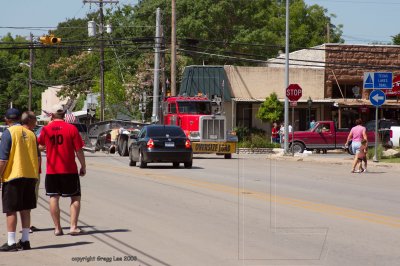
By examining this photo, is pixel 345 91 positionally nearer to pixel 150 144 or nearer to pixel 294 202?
pixel 150 144

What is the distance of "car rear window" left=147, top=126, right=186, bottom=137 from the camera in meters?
30.4

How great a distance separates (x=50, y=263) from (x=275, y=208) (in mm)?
7074

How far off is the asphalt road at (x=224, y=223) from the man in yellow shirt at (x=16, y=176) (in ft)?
1.17

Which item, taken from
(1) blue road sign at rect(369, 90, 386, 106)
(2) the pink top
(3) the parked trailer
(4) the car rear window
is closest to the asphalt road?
(2) the pink top

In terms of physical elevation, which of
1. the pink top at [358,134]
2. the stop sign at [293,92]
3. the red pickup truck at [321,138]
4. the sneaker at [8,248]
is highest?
Result: the stop sign at [293,92]

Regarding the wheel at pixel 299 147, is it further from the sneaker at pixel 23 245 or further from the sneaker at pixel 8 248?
the sneaker at pixel 8 248

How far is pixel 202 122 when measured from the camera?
39.3m

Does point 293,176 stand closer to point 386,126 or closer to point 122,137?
point 122,137

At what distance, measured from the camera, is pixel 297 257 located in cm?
1070

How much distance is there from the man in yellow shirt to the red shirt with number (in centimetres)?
106

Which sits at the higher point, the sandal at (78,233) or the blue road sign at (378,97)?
the blue road sign at (378,97)

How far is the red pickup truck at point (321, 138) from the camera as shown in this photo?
47.6 meters

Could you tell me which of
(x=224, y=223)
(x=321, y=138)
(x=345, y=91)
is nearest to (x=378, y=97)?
(x=321, y=138)

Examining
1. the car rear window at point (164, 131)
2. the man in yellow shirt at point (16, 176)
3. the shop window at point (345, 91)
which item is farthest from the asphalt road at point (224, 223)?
the shop window at point (345, 91)
